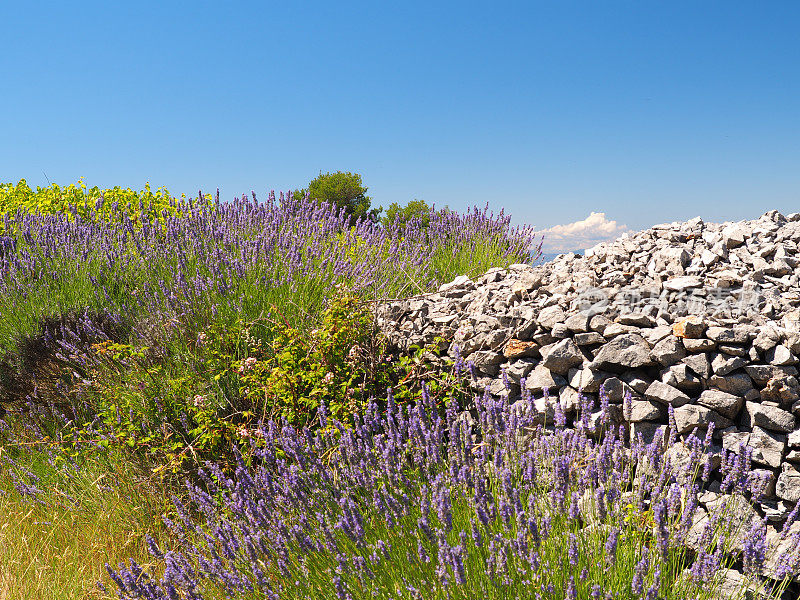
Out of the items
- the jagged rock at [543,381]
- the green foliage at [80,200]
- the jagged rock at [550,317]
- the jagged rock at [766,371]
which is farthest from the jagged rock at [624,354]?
the green foliage at [80,200]

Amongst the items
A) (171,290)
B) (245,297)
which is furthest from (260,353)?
(171,290)

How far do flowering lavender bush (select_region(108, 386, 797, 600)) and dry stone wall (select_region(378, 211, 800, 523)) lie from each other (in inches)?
14.4

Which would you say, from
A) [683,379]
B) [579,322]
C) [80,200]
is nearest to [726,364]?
[683,379]

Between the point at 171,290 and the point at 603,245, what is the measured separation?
3505 millimetres

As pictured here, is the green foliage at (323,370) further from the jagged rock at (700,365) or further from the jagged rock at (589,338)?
the jagged rock at (700,365)

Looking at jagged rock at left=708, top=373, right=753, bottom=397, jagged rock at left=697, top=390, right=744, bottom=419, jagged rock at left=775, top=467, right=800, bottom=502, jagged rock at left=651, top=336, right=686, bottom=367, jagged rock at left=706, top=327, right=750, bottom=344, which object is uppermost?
jagged rock at left=706, top=327, right=750, bottom=344

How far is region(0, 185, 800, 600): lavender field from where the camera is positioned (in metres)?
1.91

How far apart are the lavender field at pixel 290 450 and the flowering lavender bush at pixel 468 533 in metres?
0.01

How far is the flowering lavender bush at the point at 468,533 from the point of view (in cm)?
178

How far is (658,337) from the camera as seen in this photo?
298 centimetres

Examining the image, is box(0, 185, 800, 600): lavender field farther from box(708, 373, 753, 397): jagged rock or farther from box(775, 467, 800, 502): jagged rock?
box(708, 373, 753, 397): jagged rock

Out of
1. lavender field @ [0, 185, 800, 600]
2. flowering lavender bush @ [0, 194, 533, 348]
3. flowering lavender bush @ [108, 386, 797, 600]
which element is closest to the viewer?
flowering lavender bush @ [108, 386, 797, 600]

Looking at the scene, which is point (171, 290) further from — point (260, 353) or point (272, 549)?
point (272, 549)

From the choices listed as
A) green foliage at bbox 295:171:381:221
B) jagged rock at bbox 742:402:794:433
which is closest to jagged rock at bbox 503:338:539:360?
jagged rock at bbox 742:402:794:433
